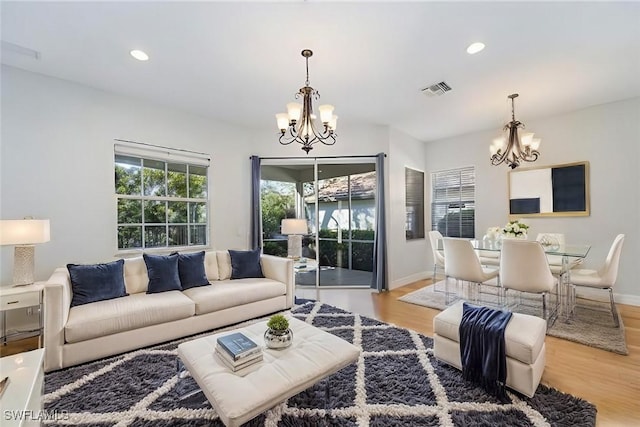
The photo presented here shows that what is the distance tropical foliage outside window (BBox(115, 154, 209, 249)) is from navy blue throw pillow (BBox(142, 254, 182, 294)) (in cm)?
91

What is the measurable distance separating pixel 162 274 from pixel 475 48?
3.91 meters

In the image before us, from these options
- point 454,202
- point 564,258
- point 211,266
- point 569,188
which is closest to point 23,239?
point 211,266

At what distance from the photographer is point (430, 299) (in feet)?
13.3

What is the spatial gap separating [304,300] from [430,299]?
6.11 ft

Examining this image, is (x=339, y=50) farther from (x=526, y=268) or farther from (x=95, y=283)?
(x=95, y=283)

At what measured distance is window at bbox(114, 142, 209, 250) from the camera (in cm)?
360

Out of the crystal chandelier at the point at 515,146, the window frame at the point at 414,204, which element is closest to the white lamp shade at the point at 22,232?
the window frame at the point at 414,204

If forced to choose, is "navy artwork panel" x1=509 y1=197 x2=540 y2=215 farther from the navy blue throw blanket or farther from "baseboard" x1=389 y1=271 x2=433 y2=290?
the navy blue throw blanket

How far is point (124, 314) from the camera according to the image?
2.42 m

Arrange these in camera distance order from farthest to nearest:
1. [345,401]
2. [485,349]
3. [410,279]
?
[410,279], [485,349], [345,401]

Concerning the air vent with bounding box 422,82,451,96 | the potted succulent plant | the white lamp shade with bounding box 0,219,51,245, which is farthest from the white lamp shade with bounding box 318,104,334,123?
the white lamp shade with bounding box 0,219,51,245

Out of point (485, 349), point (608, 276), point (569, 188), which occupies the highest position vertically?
point (569, 188)

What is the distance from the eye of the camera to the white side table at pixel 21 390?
1183mm

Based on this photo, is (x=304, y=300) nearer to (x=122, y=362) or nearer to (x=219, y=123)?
(x=122, y=362)
